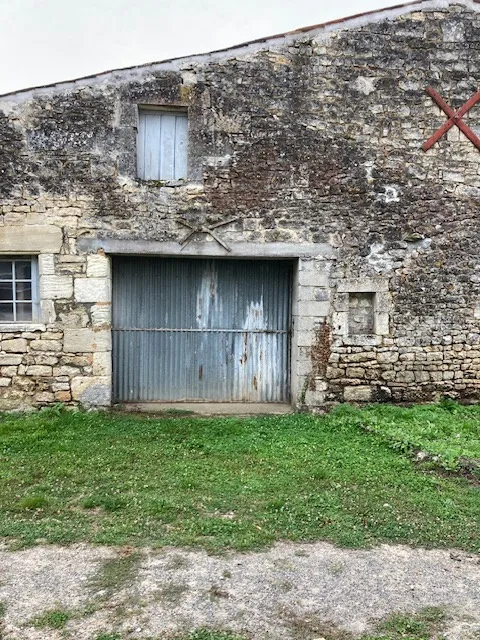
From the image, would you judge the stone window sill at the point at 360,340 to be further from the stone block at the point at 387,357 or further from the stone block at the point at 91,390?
the stone block at the point at 91,390

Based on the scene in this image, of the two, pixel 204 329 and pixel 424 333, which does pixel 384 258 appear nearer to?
pixel 424 333

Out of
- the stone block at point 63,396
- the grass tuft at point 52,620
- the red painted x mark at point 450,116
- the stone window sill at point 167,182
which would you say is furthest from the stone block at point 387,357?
the grass tuft at point 52,620

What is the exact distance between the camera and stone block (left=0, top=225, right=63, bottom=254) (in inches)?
272

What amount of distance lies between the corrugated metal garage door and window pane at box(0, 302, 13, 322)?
53.1 inches

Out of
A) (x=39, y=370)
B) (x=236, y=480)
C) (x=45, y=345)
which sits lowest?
(x=236, y=480)

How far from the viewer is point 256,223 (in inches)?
283

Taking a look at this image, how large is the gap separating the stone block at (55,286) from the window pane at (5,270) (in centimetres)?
52

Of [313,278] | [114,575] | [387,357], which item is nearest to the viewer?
[114,575]

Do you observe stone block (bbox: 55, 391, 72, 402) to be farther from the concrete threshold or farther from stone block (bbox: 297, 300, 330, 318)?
stone block (bbox: 297, 300, 330, 318)

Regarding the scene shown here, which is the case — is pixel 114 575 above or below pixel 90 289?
below

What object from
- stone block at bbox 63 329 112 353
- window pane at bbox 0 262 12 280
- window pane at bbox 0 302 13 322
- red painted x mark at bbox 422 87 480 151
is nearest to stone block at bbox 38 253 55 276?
window pane at bbox 0 262 12 280

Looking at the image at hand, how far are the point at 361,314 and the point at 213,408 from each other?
246 centimetres

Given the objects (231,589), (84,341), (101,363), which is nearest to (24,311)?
(84,341)

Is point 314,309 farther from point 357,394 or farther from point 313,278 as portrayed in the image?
point 357,394
